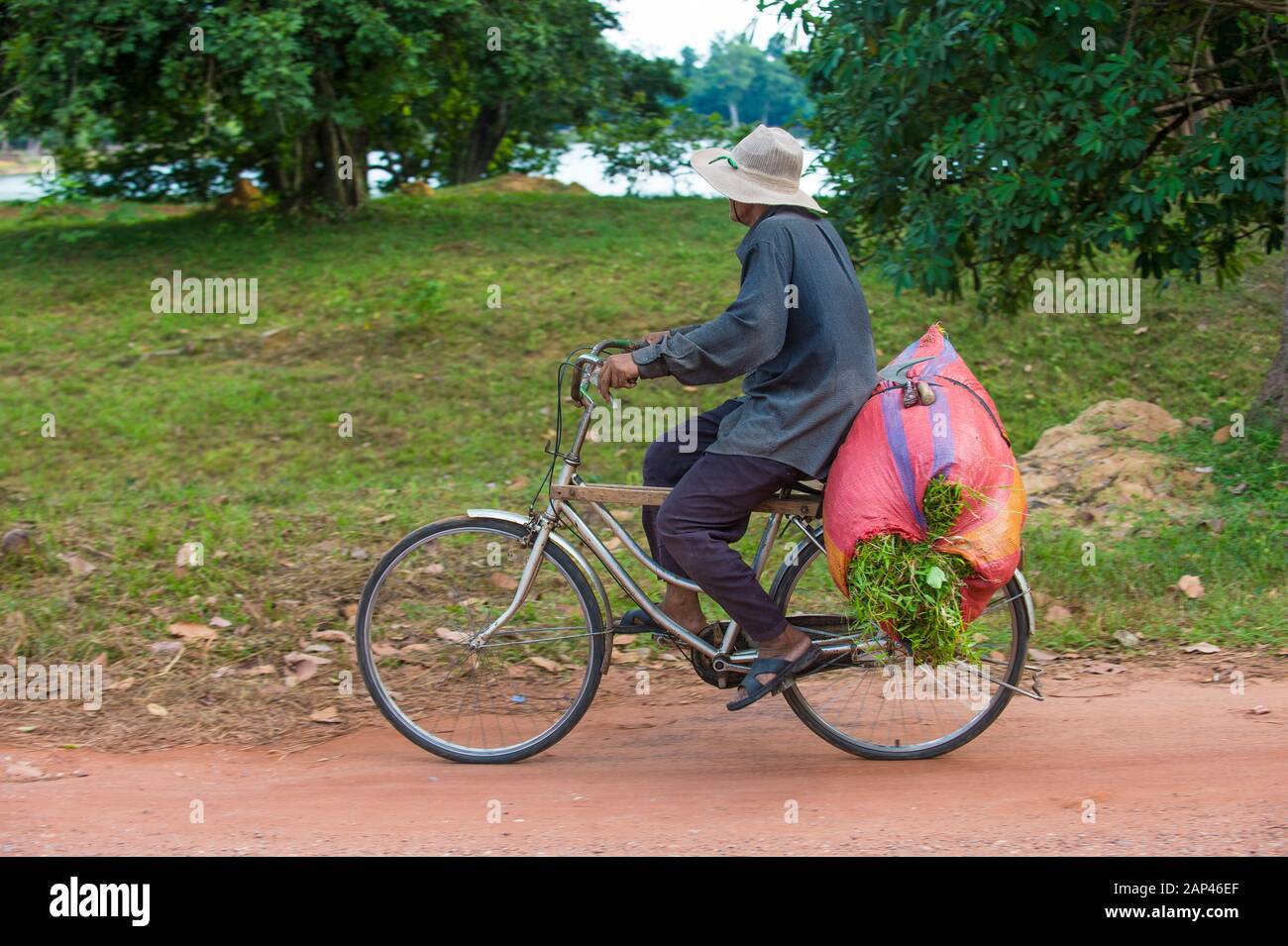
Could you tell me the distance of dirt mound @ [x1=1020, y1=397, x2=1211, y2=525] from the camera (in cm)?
689

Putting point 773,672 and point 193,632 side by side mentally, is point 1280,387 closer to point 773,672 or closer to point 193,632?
point 773,672

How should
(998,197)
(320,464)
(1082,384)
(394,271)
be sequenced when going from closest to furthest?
(998,197) → (320,464) → (1082,384) → (394,271)

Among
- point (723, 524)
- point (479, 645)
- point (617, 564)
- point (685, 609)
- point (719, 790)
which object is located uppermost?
point (723, 524)

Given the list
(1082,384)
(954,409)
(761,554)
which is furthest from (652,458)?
(1082,384)

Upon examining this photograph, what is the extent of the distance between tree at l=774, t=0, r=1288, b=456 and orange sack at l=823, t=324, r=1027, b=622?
10.7ft

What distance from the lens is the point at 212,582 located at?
5898 mm

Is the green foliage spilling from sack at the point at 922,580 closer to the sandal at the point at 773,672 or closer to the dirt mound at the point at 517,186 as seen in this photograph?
the sandal at the point at 773,672

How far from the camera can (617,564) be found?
4.61 meters

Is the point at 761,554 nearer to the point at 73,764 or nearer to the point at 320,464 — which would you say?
the point at 73,764

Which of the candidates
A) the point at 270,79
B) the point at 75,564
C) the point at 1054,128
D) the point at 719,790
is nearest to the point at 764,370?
the point at 719,790

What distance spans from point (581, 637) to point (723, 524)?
2.44ft

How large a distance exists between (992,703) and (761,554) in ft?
3.28

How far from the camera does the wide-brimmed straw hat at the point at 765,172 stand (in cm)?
412

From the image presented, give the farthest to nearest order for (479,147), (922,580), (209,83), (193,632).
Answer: (479,147) < (209,83) < (193,632) < (922,580)
